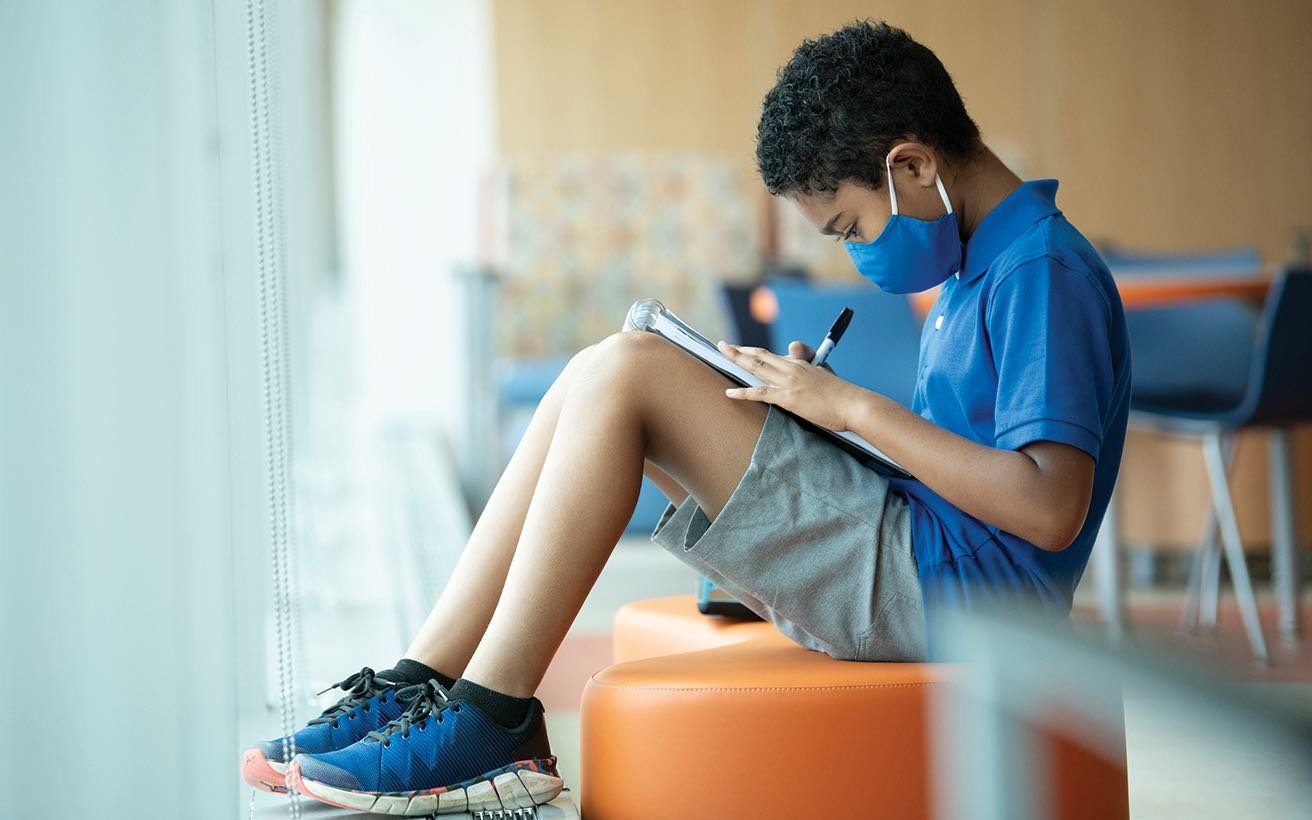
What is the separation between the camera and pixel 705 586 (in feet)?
→ 5.24

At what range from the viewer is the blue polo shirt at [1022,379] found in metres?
1.17

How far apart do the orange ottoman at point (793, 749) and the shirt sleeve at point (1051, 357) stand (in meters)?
0.25

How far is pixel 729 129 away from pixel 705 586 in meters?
4.39

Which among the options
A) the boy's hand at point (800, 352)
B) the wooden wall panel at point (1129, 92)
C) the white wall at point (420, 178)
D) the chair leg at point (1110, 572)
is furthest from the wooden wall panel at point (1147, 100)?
the boy's hand at point (800, 352)

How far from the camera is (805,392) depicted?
4.04ft

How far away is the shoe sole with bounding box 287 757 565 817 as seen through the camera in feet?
3.89

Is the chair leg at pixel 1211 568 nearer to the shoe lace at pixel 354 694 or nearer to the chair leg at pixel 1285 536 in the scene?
the chair leg at pixel 1285 536

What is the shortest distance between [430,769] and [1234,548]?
2.05m

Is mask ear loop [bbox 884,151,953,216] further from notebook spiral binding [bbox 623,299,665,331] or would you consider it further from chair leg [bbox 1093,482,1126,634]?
chair leg [bbox 1093,482,1126,634]

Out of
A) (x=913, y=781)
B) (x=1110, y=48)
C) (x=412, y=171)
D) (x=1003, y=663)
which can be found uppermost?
(x=1110, y=48)

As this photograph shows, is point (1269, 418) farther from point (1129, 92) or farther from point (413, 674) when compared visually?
point (1129, 92)

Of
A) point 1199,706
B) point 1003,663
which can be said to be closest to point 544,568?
point 1003,663

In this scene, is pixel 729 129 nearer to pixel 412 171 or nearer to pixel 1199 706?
pixel 412 171

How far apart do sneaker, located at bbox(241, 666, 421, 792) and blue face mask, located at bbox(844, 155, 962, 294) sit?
1.99ft
